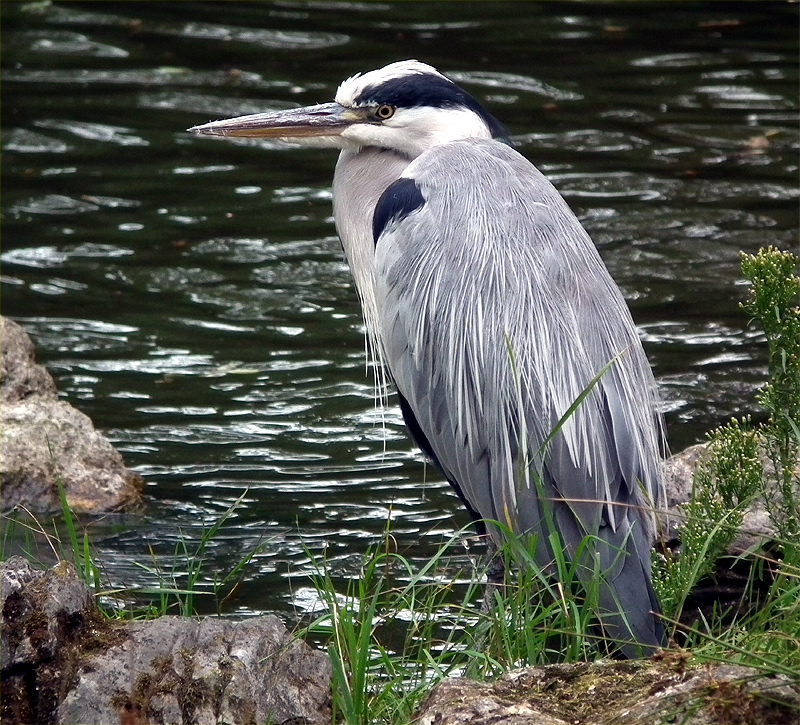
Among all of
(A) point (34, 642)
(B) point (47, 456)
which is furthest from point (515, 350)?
(B) point (47, 456)

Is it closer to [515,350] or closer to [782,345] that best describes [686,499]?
[515,350]

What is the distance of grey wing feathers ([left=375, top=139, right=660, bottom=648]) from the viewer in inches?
144

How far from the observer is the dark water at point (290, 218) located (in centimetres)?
522

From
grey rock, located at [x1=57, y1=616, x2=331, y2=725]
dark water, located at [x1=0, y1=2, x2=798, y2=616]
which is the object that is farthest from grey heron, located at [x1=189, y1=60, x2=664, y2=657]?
grey rock, located at [x1=57, y1=616, x2=331, y2=725]

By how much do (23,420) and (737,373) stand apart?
10.3 feet

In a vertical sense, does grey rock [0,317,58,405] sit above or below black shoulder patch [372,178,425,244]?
below

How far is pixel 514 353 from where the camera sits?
12.3ft

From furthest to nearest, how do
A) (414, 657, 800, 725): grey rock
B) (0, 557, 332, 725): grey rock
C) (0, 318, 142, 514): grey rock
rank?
(0, 318, 142, 514): grey rock → (0, 557, 332, 725): grey rock → (414, 657, 800, 725): grey rock

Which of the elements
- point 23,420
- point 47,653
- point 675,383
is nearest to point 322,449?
point 23,420

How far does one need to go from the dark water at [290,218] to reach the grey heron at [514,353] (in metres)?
0.45

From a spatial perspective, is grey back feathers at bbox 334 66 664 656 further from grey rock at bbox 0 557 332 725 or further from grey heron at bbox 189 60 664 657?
grey rock at bbox 0 557 332 725

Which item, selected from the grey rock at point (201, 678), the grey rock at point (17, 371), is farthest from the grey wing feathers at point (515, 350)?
the grey rock at point (17, 371)

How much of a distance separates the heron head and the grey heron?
12 mm

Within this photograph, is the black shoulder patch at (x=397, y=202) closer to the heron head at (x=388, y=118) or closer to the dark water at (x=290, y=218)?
the heron head at (x=388, y=118)
